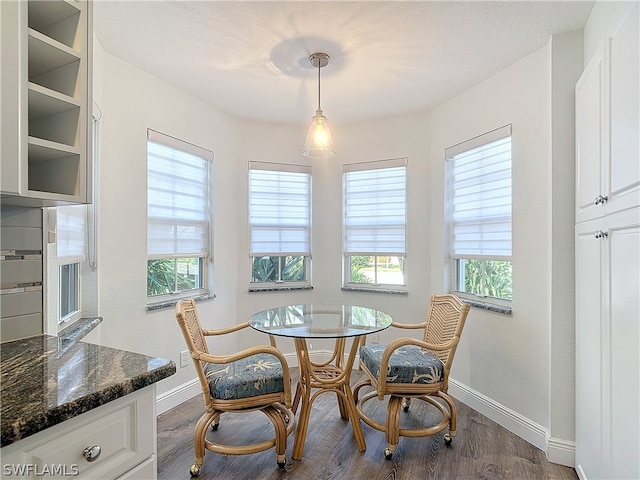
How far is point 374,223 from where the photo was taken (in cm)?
345

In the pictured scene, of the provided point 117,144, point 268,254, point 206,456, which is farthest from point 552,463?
point 117,144

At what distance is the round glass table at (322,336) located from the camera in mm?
2102

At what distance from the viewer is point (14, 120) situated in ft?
3.47

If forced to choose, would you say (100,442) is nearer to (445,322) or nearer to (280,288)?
(445,322)

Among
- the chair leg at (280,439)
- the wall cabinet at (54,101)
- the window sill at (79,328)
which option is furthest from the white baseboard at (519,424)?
the wall cabinet at (54,101)

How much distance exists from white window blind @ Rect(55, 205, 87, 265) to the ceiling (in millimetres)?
1040

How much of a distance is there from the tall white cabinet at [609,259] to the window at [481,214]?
2.07ft

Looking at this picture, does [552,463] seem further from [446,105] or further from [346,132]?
[346,132]

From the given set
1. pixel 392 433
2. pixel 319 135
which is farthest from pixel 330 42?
pixel 392 433

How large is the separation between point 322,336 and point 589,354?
52.6 inches

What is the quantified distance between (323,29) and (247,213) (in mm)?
1897

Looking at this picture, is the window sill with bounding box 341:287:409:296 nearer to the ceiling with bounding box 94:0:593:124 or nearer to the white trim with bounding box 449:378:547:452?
the white trim with bounding box 449:378:547:452

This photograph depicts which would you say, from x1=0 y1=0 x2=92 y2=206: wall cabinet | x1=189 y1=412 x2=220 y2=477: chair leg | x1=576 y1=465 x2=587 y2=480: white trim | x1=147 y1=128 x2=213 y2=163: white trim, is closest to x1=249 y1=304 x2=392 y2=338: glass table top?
x1=189 y1=412 x2=220 y2=477: chair leg

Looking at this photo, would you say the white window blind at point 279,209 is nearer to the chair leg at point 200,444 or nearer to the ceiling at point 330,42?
the ceiling at point 330,42
